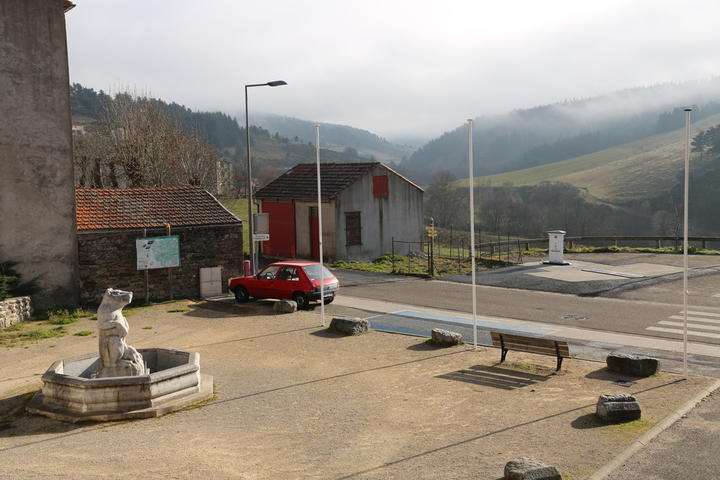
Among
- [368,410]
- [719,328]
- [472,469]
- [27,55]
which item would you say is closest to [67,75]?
[27,55]

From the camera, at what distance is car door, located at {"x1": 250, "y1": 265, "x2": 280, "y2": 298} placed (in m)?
22.4

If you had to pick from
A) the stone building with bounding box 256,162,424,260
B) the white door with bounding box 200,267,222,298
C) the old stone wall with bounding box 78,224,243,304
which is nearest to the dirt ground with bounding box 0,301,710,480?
the old stone wall with bounding box 78,224,243,304

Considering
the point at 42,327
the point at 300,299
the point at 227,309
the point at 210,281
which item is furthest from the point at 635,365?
the point at 42,327

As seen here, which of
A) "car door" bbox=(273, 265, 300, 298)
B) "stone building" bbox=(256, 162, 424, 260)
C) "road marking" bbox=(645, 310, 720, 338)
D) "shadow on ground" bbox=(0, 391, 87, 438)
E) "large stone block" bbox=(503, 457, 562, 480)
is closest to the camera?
"large stone block" bbox=(503, 457, 562, 480)

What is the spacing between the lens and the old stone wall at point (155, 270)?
71.3 feet

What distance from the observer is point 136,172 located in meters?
35.2

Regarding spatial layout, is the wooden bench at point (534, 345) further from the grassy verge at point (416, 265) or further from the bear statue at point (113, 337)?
the grassy verge at point (416, 265)

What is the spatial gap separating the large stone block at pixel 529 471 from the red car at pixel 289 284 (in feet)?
43.3

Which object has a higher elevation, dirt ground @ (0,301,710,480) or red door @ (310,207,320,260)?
red door @ (310,207,320,260)

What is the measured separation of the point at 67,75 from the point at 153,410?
49.0 ft

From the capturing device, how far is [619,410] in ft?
33.7

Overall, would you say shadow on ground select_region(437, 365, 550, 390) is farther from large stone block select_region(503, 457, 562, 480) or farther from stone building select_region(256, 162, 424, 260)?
stone building select_region(256, 162, 424, 260)

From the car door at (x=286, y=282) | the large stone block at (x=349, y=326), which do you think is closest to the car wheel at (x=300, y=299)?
the car door at (x=286, y=282)

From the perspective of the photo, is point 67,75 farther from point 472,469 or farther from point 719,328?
point 719,328
